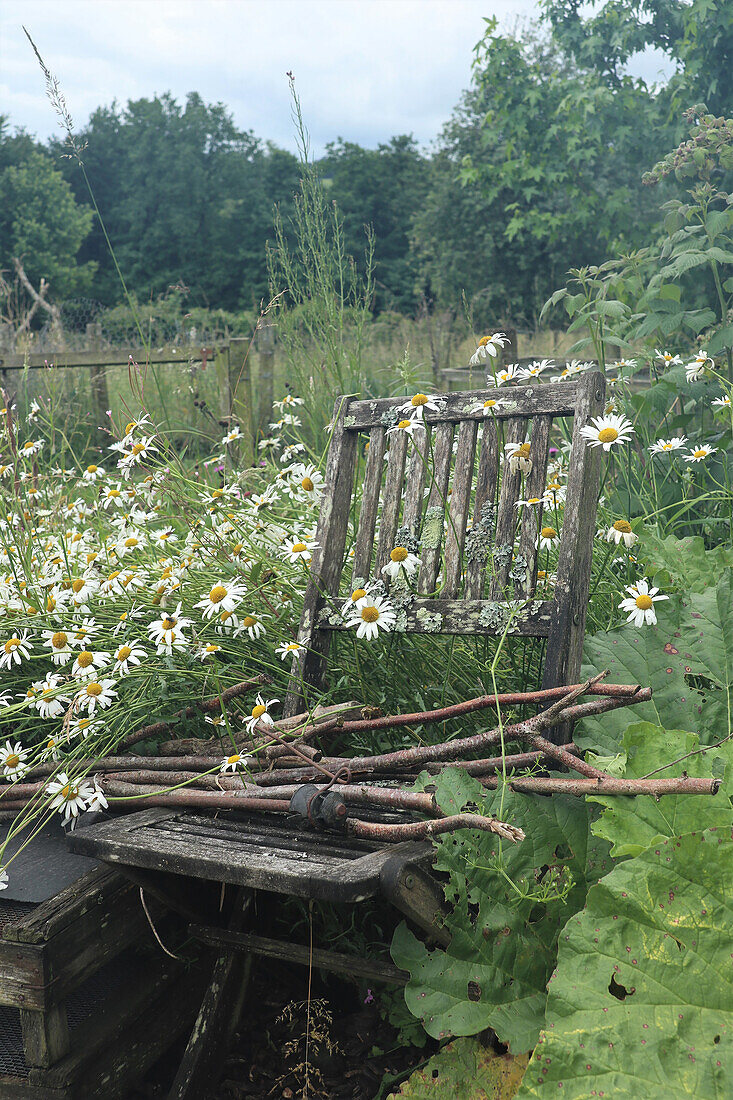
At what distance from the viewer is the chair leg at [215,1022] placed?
187cm

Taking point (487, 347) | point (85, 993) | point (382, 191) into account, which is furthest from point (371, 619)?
point (382, 191)

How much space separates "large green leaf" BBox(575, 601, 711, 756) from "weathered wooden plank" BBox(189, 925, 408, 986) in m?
0.60

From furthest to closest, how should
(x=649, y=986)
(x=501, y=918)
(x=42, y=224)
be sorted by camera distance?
1. (x=42, y=224)
2. (x=501, y=918)
3. (x=649, y=986)

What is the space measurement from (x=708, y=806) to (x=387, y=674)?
3.15 feet

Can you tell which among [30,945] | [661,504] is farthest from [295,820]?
[661,504]

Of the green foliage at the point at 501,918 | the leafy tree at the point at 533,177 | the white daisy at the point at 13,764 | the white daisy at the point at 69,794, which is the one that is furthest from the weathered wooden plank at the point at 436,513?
the leafy tree at the point at 533,177

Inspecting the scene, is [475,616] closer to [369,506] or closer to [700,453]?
[369,506]

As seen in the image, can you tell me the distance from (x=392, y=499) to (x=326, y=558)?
24cm

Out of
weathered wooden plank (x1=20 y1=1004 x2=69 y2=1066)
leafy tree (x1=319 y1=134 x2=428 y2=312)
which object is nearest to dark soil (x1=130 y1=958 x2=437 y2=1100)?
weathered wooden plank (x1=20 y1=1004 x2=69 y2=1066)

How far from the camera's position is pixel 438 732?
2012 mm

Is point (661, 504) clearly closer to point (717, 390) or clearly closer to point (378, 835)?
point (717, 390)

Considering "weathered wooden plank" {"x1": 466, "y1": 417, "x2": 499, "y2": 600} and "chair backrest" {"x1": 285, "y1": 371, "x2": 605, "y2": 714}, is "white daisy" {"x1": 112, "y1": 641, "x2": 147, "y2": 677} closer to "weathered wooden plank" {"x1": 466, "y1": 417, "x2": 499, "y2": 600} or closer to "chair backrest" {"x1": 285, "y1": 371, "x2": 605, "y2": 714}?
"chair backrest" {"x1": 285, "y1": 371, "x2": 605, "y2": 714}

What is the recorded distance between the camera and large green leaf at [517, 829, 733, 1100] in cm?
109

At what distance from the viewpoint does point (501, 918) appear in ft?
4.74
